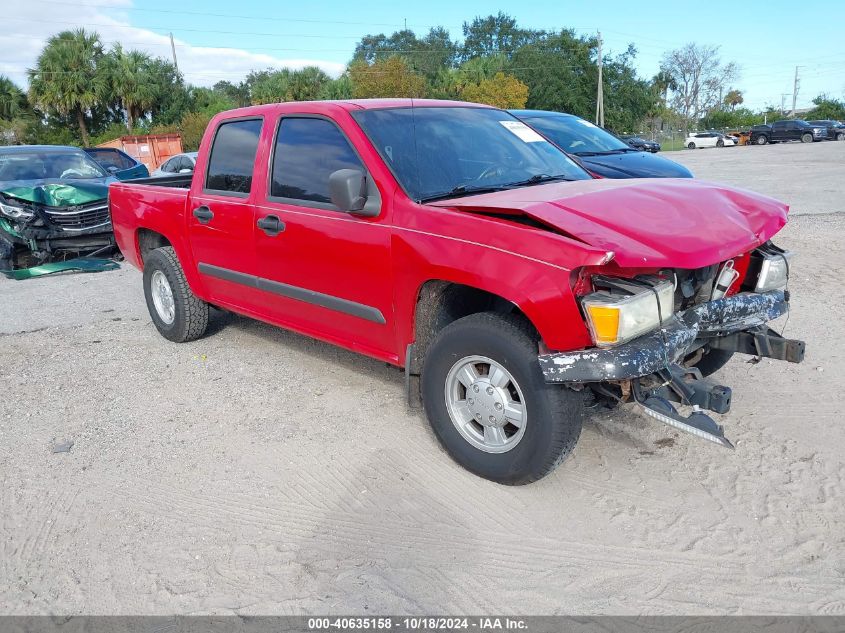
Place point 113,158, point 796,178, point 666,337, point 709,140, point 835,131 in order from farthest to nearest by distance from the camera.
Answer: point 709,140, point 835,131, point 796,178, point 113,158, point 666,337

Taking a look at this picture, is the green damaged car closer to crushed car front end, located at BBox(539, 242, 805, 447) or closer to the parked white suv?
crushed car front end, located at BBox(539, 242, 805, 447)

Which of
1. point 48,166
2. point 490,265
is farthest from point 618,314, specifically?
point 48,166

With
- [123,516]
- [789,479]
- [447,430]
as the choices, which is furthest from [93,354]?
[789,479]

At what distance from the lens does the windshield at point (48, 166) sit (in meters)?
10.1

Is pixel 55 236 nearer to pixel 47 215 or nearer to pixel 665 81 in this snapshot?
pixel 47 215

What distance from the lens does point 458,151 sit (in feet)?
13.8

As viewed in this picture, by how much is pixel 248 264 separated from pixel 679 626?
3441 millimetres

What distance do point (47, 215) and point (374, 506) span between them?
7987 millimetres

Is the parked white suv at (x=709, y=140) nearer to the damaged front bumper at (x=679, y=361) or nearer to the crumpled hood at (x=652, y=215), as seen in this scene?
the crumpled hood at (x=652, y=215)

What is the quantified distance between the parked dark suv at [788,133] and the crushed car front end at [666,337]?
43.4m

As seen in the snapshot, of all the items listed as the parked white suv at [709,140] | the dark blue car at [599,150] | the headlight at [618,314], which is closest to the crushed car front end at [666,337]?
the headlight at [618,314]

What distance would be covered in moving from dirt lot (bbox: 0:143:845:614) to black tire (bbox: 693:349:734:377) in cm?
24

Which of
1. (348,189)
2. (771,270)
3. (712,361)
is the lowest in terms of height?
(712,361)

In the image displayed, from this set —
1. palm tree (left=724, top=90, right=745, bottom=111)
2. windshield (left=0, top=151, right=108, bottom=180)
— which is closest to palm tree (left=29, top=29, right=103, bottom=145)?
windshield (left=0, top=151, right=108, bottom=180)
